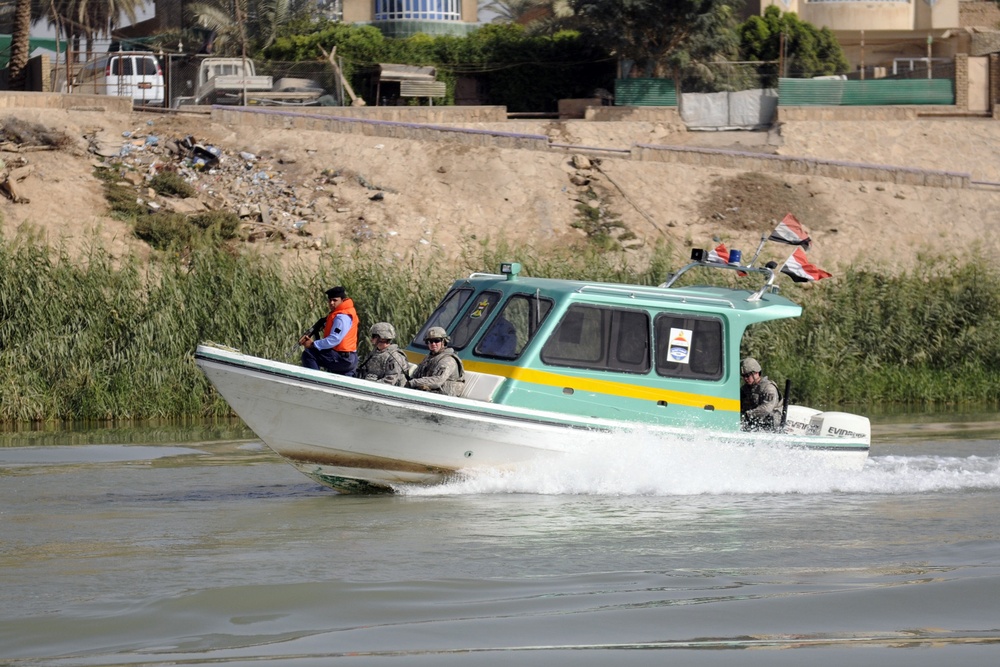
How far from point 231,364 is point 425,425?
5.46 ft

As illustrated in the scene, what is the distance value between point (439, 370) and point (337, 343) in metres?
1.28

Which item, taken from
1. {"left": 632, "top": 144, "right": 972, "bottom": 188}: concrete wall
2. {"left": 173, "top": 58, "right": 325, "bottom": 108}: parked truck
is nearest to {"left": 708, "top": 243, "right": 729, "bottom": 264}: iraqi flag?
{"left": 632, "top": 144, "right": 972, "bottom": 188}: concrete wall

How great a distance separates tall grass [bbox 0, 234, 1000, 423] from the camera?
20.0 metres

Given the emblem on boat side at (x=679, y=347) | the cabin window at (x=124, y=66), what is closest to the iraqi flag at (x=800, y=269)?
the emblem on boat side at (x=679, y=347)

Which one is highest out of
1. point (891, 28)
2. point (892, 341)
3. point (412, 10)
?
point (412, 10)

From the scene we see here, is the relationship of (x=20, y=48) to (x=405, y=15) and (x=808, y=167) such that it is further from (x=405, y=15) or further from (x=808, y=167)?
(x=808, y=167)

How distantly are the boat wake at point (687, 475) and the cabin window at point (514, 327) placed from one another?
1.05 meters

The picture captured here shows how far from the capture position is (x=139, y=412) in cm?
2002

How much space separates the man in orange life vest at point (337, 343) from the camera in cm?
1274

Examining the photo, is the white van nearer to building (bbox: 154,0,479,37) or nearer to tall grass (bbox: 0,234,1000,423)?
building (bbox: 154,0,479,37)

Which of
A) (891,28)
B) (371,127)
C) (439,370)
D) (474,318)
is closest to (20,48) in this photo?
(371,127)

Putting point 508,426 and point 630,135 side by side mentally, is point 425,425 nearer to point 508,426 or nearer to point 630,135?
point 508,426

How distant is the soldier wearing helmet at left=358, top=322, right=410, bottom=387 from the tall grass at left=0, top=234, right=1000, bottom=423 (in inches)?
344

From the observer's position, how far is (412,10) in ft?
160
